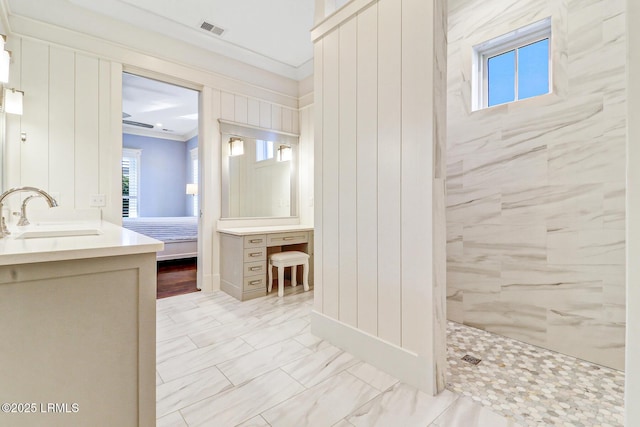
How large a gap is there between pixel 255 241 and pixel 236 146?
4.37ft

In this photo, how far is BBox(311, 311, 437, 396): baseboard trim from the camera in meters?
1.62

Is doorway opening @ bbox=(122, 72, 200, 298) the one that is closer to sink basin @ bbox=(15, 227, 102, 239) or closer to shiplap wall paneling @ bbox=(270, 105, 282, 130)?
shiplap wall paneling @ bbox=(270, 105, 282, 130)

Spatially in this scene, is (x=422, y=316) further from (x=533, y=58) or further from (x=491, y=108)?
(x=533, y=58)

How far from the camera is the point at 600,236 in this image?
1.89 m

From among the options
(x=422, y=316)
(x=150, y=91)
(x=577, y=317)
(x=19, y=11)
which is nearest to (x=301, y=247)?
(x=422, y=316)

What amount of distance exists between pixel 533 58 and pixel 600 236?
4.73 ft

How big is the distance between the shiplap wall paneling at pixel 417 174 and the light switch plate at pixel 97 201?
9.24ft

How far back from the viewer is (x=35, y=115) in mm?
2510

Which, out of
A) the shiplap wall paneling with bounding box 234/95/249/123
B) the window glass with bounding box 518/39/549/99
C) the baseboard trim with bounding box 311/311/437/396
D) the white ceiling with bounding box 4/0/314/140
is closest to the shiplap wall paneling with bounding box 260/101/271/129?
the shiplap wall paneling with bounding box 234/95/249/123

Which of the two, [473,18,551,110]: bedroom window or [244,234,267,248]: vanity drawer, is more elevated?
[473,18,551,110]: bedroom window

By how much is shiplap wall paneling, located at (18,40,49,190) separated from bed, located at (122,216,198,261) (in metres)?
2.29

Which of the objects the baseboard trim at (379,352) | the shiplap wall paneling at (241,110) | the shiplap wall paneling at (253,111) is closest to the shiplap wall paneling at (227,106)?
the shiplap wall paneling at (241,110)

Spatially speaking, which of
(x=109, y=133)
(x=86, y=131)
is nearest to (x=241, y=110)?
(x=109, y=133)

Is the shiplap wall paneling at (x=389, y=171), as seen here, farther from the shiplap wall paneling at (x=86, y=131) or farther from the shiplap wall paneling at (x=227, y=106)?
the shiplap wall paneling at (x=86, y=131)
